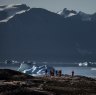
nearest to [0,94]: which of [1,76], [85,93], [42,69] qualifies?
[85,93]

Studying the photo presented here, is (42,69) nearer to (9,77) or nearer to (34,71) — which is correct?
(34,71)

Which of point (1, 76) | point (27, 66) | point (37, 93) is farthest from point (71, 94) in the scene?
point (27, 66)

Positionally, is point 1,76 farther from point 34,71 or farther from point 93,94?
point 34,71

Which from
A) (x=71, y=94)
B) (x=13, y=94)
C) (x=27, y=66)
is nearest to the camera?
(x=13, y=94)

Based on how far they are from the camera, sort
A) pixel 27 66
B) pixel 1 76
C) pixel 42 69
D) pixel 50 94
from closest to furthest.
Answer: pixel 50 94 < pixel 1 76 < pixel 42 69 < pixel 27 66

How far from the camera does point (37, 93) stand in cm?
3538

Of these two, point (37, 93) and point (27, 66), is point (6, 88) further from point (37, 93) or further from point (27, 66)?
point (27, 66)

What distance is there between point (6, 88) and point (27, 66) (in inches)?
4403

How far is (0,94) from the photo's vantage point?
33938 millimetres

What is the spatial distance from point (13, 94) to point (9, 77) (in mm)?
26112

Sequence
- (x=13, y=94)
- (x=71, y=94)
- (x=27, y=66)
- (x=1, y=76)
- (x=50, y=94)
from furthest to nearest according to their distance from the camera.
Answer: (x=27, y=66) < (x=1, y=76) < (x=71, y=94) < (x=50, y=94) < (x=13, y=94)

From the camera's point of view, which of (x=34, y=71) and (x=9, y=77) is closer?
(x=9, y=77)

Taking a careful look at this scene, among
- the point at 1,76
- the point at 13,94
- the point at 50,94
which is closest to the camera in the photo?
the point at 13,94

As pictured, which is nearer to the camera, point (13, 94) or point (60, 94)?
point (13, 94)
